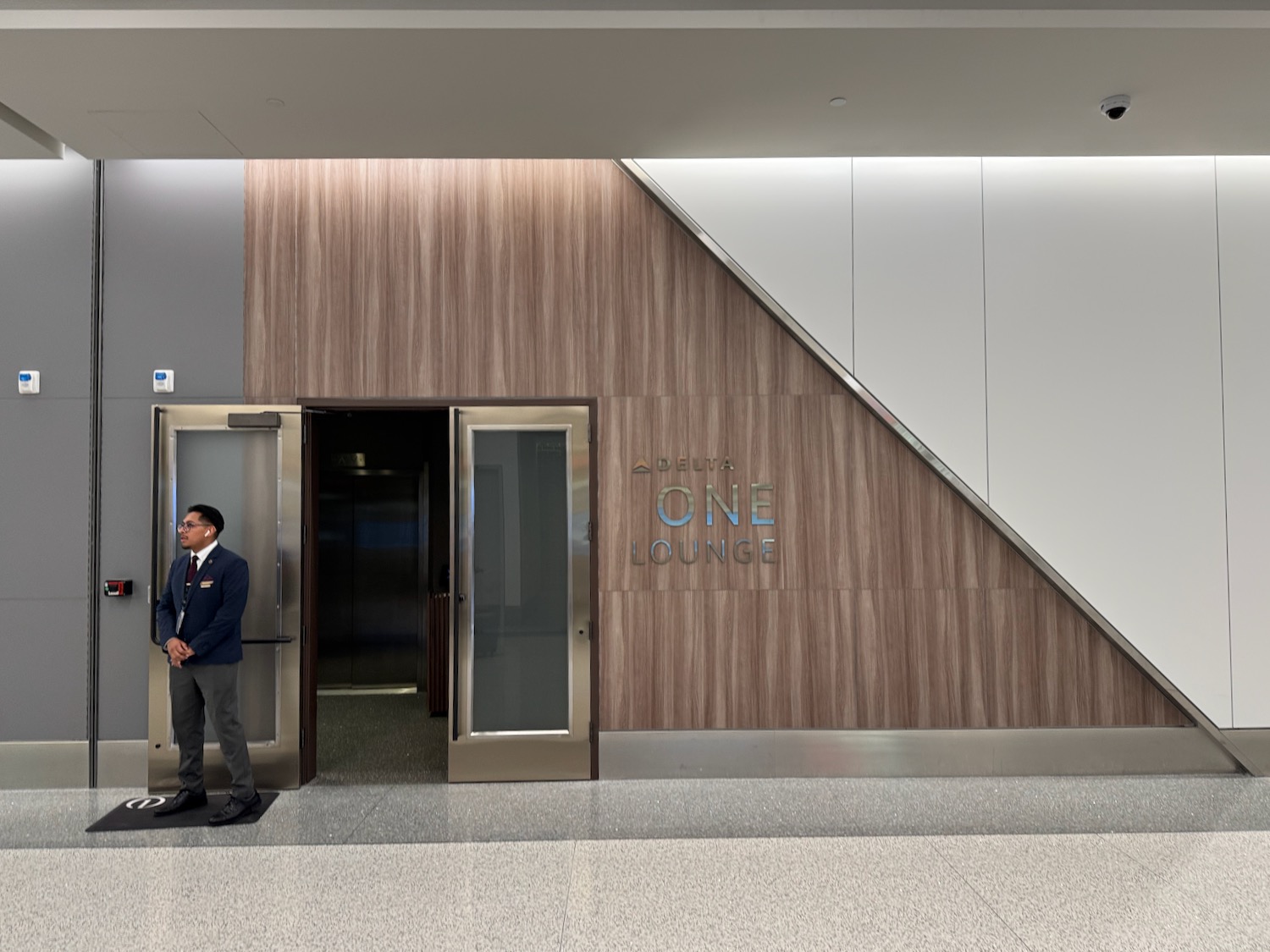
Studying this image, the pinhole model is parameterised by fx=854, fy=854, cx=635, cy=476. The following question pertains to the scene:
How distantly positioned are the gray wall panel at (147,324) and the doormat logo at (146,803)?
0.53m

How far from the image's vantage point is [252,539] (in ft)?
17.6

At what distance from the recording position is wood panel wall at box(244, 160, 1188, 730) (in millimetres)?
5438

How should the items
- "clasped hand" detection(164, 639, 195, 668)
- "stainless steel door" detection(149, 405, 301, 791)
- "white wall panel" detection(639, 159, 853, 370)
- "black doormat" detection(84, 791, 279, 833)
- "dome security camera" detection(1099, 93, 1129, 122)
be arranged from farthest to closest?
"white wall panel" detection(639, 159, 853, 370), "stainless steel door" detection(149, 405, 301, 791), "clasped hand" detection(164, 639, 195, 668), "black doormat" detection(84, 791, 279, 833), "dome security camera" detection(1099, 93, 1129, 122)

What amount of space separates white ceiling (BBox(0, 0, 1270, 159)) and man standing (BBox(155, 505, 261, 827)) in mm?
2273

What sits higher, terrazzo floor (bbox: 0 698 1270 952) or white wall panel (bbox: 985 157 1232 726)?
A: white wall panel (bbox: 985 157 1232 726)

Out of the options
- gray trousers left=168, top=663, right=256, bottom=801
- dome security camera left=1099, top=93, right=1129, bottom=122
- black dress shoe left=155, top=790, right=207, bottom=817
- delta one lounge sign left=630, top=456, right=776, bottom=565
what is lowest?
black dress shoe left=155, top=790, right=207, bottom=817

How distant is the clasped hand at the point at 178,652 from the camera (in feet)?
15.6

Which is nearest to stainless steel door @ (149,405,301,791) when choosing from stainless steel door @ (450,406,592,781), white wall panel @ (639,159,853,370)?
stainless steel door @ (450,406,592,781)

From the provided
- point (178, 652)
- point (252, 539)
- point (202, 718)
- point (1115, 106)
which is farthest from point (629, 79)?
point (202, 718)

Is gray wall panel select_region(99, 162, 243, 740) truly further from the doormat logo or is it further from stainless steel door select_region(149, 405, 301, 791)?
the doormat logo

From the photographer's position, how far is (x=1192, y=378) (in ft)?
17.9

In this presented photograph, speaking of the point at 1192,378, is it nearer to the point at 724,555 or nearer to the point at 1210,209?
the point at 1210,209

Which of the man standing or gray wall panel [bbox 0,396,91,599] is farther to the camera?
gray wall panel [bbox 0,396,91,599]

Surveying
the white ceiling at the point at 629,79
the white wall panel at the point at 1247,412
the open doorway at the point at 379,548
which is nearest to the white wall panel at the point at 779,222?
the white ceiling at the point at 629,79
